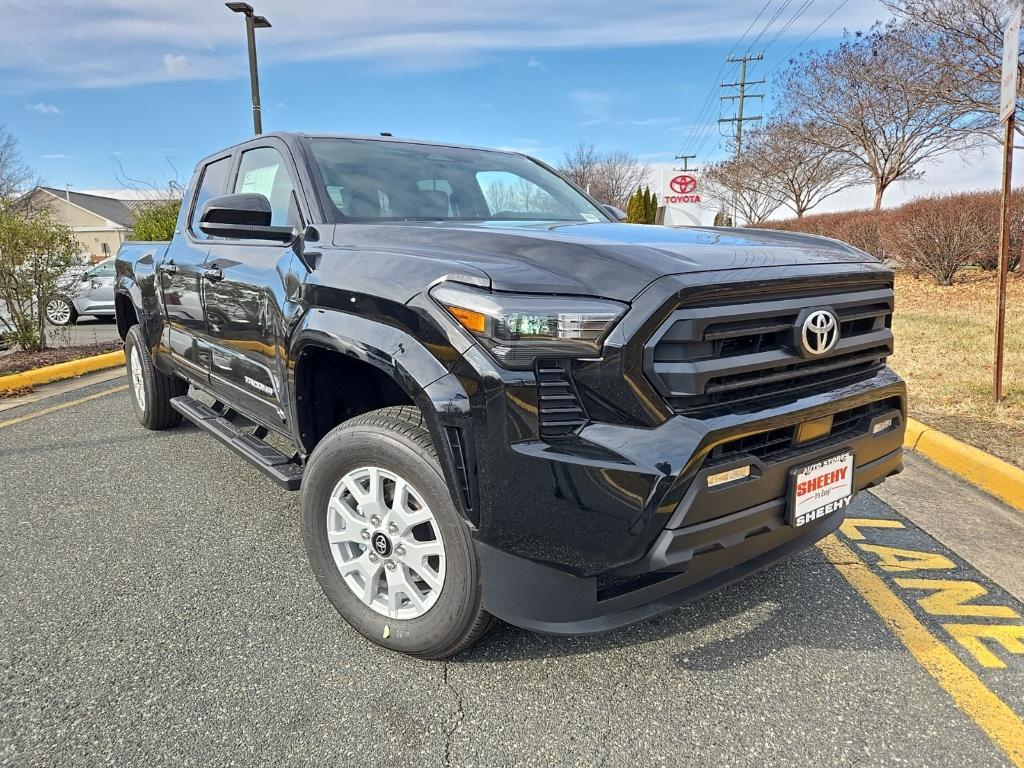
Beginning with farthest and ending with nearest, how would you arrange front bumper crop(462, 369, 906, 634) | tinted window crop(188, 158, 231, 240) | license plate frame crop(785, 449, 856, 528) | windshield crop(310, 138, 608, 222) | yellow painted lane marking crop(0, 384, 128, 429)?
yellow painted lane marking crop(0, 384, 128, 429) < tinted window crop(188, 158, 231, 240) < windshield crop(310, 138, 608, 222) < license plate frame crop(785, 449, 856, 528) < front bumper crop(462, 369, 906, 634)

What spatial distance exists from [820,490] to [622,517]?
0.74 meters

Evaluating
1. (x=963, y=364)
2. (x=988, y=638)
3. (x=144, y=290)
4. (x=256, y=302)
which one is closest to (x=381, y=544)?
(x=256, y=302)

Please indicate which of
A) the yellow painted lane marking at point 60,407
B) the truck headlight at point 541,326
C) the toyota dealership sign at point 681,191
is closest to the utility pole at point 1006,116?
the truck headlight at point 541,326

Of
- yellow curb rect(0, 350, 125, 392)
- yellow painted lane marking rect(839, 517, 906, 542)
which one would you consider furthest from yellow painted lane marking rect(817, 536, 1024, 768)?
yellow curb rect(0, 350, 125, 392)

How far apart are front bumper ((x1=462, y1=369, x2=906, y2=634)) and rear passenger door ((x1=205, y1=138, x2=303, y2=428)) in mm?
1302

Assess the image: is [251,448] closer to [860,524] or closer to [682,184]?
[860,524]

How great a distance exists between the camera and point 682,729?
199 centimetres

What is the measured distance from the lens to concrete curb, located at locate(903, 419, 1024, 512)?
3.64 meters

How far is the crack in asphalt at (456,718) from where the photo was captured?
1915mm

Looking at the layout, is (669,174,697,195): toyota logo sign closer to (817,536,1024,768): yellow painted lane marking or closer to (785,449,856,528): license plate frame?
(817,536,1024,768): yellow painted lane marking

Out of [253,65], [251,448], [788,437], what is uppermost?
[253,65]

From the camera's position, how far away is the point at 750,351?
201 cm

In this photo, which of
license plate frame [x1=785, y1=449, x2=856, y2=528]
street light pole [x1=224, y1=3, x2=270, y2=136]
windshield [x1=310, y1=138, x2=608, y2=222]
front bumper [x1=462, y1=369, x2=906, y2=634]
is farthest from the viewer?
street light pole [x1=224, y1=3, x2=270, y2=136]

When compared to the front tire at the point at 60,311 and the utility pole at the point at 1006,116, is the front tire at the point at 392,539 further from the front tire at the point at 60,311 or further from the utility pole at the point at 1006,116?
the front tire at the point at 60,311
